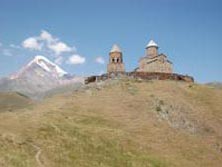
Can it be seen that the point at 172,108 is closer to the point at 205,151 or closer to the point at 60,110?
the point at 205,151

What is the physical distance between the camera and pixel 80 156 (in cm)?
4078

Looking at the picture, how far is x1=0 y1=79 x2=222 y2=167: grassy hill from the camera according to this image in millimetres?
40219

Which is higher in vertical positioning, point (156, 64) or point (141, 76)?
point (156, 64)

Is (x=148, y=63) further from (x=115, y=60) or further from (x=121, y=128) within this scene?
(x=121, y=128)

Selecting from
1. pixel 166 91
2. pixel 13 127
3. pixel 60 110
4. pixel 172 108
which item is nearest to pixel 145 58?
pixel 166 91

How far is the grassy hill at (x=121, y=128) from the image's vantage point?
40.2 meters

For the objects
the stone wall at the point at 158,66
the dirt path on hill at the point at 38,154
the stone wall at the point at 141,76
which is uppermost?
the stone wall at the point at 158,66

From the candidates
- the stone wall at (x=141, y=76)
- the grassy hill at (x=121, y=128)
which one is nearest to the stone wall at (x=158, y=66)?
the stone wall at (x=141, y=76)

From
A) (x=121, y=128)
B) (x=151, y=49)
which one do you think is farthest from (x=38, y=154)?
(x=151, y=49)

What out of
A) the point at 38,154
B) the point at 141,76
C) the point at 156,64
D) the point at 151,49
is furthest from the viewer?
the point at 151,49

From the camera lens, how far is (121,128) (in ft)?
172

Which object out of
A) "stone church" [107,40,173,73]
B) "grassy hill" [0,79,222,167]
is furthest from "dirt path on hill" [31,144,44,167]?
"stone church" [107,40,173,73]

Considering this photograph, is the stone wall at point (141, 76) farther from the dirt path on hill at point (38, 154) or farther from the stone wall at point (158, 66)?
the dirt path on hill at point (38, 154)

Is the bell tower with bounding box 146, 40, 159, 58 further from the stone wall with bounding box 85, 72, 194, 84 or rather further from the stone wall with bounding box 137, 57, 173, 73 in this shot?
the stone wall with bounding box 85, 72, 194, 84
